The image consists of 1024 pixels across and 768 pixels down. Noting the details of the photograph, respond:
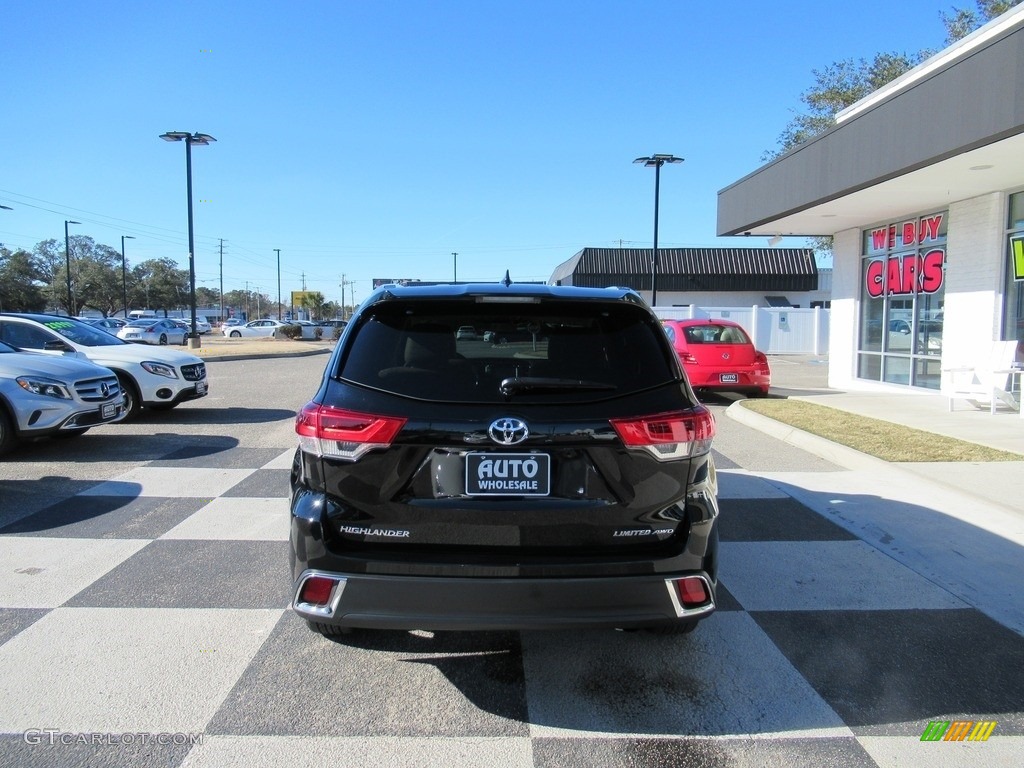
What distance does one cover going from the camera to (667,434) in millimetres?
2977

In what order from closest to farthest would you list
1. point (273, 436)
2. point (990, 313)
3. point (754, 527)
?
1. point (754, 527)
2. point (273, 436)
3. point (990, 313)

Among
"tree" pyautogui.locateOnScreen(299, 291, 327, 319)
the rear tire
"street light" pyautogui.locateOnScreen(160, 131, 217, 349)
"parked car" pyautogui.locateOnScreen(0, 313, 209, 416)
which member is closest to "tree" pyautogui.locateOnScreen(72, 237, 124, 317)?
"tree" pyautogui.locateOnScreen(299, 291, 327, 319)

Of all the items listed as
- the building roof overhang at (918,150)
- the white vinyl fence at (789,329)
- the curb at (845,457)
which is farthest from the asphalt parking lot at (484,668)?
the white vinyl fence at (789,329)

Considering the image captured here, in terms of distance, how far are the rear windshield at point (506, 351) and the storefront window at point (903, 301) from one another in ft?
41.7

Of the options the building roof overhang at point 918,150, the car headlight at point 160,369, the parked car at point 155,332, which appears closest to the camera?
the building roof overhang at point 918,150

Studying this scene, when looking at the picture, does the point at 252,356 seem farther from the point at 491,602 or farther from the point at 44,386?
the point at 491,602

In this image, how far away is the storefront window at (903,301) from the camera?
14.0m

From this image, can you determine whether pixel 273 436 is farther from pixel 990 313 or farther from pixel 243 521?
pixel 990 313

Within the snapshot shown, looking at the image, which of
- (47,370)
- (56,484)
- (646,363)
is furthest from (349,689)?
(47,370)

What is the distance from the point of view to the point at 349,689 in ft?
10.7

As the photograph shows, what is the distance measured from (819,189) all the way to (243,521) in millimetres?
10981

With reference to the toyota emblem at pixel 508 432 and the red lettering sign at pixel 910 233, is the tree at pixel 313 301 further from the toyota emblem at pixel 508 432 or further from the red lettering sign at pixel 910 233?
the toyota emblem at pixel 508 432

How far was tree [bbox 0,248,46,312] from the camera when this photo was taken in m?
60.7

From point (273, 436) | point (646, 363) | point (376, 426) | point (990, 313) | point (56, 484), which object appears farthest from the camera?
point (990, 313)
